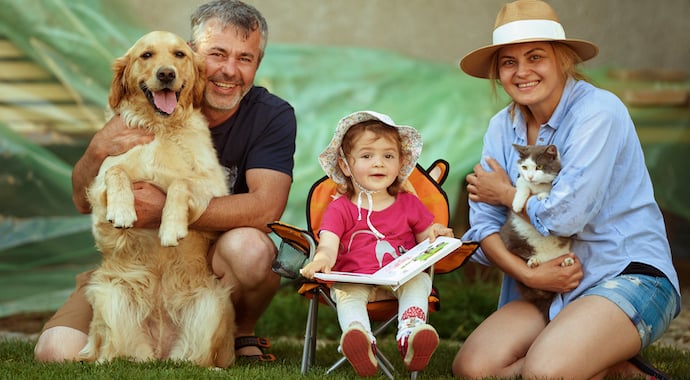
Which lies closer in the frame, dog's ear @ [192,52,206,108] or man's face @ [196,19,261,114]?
dog's ear @ [192,52,206,108]

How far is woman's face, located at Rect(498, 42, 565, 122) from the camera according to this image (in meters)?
3.86

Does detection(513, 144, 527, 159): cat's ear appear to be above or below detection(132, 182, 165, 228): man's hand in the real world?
above

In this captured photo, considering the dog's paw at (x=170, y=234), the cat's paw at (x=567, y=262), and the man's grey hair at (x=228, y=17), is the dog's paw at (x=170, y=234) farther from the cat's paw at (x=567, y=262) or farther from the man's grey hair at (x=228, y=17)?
the cat's paw at (x=567, y=262)

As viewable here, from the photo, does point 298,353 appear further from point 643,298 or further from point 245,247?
point 643,298

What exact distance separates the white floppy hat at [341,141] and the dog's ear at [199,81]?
2.28 feet

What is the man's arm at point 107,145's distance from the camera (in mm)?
4129

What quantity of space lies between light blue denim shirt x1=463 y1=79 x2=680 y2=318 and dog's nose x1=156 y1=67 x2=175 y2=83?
1555 mm

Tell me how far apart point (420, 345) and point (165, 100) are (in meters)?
1.64

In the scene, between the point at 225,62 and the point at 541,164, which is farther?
the point at 225,62

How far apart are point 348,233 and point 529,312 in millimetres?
905

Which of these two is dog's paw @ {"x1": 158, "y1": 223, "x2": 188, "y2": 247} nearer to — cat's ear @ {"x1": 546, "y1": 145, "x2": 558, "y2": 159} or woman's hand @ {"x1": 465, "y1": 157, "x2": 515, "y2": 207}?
woman's hand @ {"x1": 465, "y1": 157, "x2": 515, "y2": 207}

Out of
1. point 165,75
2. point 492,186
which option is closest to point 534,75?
point 492,186

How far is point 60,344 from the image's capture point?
409 centimetres

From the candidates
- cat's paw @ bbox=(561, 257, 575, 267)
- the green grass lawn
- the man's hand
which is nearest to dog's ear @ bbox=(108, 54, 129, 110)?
the man's hand
